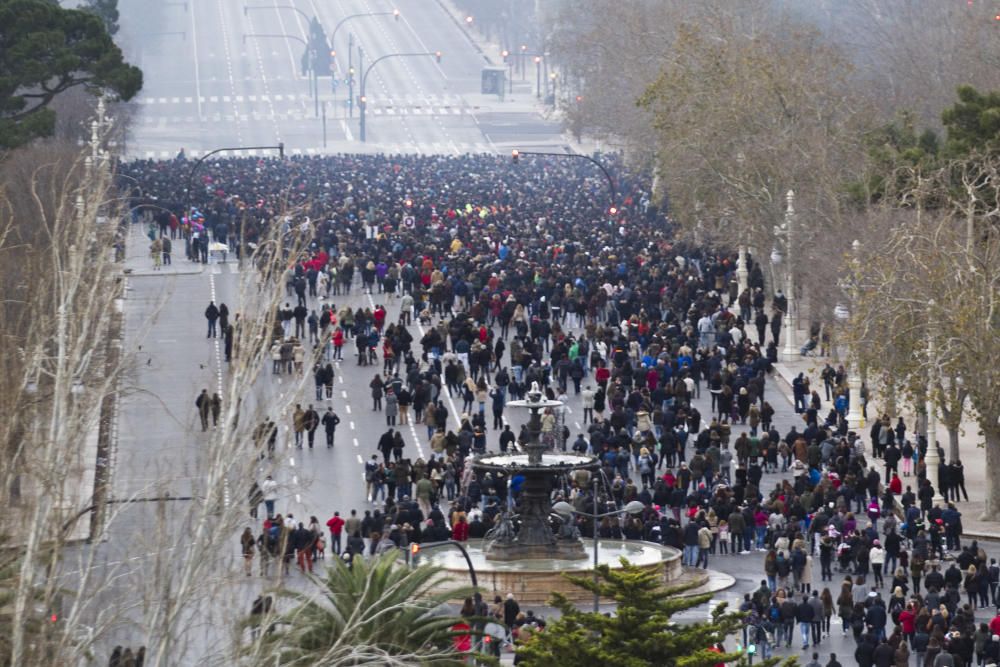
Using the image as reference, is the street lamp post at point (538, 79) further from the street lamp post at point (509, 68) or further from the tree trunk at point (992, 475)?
the tree trunk at point (992, 475)

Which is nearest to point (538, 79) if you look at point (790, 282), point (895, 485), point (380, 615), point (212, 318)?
point (790, 282)

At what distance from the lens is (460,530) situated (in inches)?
1668

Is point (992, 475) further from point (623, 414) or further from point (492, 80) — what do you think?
point (492, 80)

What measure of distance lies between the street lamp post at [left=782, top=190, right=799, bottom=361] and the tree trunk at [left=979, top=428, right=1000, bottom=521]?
643 inches

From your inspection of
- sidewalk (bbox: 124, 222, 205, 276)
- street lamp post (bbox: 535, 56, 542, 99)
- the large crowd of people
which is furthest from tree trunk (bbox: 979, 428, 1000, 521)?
street lamp post (bbox: 535, 56, 542, 99)

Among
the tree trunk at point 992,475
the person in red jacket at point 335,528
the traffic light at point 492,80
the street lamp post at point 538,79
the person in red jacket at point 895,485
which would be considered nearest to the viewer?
the person in red jacket at point 335,528

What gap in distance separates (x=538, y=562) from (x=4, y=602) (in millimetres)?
19965

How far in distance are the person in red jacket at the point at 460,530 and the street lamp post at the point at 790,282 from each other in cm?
2131

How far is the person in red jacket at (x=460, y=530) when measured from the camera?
42.4m

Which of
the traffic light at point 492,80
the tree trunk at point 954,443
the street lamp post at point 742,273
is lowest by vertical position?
the tree trunk at point 954,443

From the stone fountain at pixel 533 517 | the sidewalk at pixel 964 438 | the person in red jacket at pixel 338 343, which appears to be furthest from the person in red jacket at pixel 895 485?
the person in red jacket at pixel 338 343

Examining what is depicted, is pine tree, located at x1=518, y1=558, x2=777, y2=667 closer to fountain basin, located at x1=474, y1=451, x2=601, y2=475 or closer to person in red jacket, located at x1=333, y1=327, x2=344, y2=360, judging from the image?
fountain basin, located at x1=474, y1=451, x2=601, y2=475

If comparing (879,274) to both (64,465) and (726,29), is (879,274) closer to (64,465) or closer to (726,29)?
(64,465)

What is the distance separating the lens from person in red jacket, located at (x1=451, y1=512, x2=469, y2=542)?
42.4m
